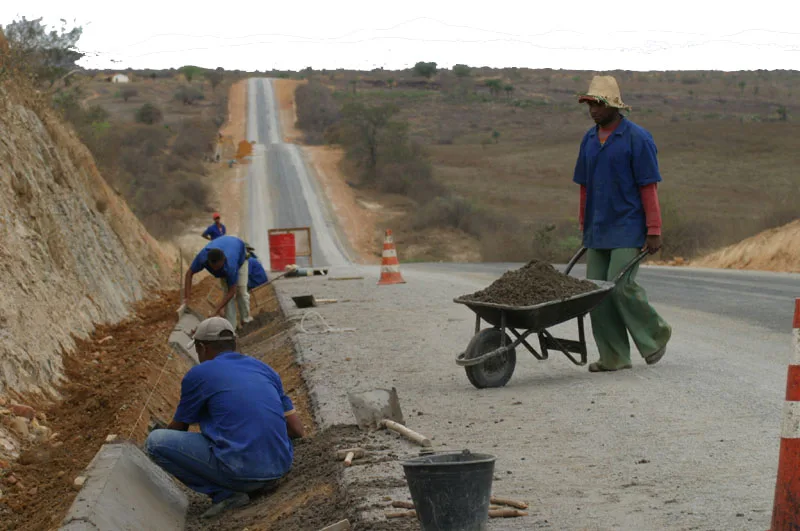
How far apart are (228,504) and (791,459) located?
4090 mm

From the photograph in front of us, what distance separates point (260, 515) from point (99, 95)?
116096 mm

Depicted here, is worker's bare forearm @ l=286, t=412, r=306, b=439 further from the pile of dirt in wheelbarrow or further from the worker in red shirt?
the worker in red shirt

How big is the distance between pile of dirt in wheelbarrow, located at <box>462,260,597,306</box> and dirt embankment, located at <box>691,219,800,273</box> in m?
18.6

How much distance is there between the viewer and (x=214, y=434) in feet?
23.1

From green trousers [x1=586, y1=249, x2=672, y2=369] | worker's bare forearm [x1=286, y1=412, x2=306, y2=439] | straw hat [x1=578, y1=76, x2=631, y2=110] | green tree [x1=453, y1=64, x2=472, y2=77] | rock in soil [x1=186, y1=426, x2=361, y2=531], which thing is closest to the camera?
rock in soil [x1=186, y1=426, x2=361, y2=531]

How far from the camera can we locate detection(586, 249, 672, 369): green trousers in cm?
930

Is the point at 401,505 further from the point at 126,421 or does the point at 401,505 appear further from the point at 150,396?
the point at 150,396

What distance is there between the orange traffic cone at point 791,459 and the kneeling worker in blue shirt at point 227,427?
3564 mm

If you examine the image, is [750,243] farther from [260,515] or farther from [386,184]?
[386,184]

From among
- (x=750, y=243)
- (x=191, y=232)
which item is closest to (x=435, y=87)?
(x=191, y=232)

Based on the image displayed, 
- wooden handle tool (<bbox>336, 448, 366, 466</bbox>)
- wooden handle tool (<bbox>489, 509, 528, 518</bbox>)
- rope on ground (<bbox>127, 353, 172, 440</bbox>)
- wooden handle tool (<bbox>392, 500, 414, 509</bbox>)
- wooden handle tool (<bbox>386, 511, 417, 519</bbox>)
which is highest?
wooden handle tool (<bbox>489, 509, 528, 518</bbox>)

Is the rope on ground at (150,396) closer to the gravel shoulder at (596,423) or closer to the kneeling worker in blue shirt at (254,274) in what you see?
the gravel shoulder at (596,423)

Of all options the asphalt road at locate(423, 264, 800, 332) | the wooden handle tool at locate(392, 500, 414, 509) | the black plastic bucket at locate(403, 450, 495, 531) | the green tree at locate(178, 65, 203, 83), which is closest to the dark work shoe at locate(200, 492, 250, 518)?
the wooden handle tool at locate(392, 500, 414, 509)

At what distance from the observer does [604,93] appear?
360 inches
